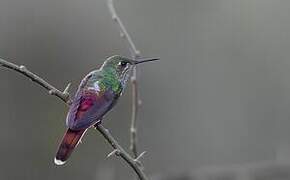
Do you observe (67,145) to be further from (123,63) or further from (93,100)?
(123,63)

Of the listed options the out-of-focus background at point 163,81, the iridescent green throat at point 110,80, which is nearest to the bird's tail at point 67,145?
the iridescent green throat at point 110,80

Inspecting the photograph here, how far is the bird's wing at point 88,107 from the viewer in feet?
5.92

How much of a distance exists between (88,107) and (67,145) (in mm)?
133

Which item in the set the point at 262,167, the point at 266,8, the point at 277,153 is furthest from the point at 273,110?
the point at 262,167

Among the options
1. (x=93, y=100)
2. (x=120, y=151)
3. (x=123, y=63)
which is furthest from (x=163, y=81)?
(x=120, y=151)

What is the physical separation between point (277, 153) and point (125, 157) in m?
3.26

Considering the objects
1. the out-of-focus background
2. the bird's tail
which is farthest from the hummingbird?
the out-of-focus background

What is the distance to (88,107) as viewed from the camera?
6.08 ft

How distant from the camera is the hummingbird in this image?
1777 mm

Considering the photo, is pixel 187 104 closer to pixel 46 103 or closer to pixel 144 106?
pixel 144 106

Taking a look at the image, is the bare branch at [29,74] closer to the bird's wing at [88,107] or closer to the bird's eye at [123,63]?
the bird's wing at [88,107]

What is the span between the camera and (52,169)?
4.89 m

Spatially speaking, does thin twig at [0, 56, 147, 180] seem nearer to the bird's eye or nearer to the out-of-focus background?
the bird's eye

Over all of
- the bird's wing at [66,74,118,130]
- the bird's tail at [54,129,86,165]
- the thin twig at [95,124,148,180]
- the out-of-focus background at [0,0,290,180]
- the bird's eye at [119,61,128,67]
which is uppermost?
the bird's eye at [119,61,128,67]
